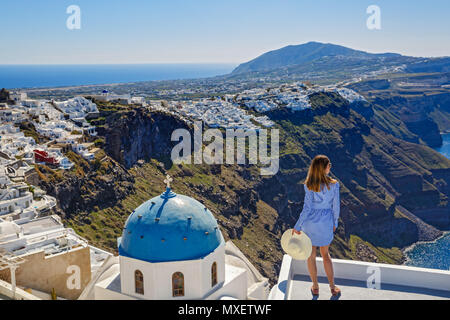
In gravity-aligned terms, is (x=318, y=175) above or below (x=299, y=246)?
above

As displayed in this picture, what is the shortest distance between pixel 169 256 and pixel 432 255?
77.9 m

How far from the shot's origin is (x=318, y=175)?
938 centimetres

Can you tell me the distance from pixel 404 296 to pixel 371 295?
0.70m

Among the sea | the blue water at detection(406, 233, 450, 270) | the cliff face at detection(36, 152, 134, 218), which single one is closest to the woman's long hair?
the cliff face at detection(36, 152, 134, 218)

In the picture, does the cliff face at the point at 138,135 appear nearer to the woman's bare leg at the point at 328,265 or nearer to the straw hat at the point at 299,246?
the woman's bare leg at the point at 328,265

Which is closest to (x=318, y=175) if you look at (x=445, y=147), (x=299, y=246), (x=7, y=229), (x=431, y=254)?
(x=299, y=246)

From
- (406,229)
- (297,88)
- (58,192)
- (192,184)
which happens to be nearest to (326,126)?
(297,88)

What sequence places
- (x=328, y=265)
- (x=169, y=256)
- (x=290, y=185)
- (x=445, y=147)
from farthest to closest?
(x=445, y=147) < (x=290, y=185) < (x=169, y=256) < (x=328, y=265)

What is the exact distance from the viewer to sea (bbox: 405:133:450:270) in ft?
245

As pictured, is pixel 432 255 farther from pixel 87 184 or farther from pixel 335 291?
pixel 335 291

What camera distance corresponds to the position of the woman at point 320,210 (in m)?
9.39

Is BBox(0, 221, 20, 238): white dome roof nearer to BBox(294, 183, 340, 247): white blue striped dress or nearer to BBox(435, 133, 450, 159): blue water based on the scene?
BBox(294, 183, 340, 247): white blue striped dress

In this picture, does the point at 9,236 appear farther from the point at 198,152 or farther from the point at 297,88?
the point at 297,88

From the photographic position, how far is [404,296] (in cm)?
1002
